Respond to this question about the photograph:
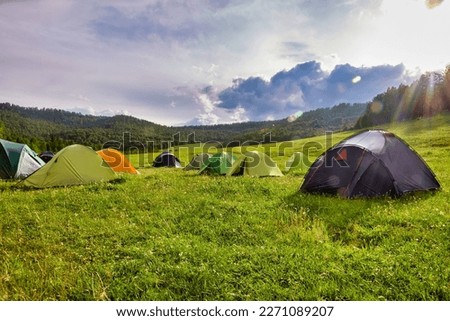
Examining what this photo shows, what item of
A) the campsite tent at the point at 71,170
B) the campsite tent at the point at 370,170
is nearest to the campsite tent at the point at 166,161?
the campsite tent at the point at 71,170

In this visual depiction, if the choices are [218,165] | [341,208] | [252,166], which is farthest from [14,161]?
[341,208]

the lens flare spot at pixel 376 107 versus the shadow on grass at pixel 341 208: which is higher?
the lens flare spot at pixel 376 107

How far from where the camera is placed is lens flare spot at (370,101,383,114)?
128 m

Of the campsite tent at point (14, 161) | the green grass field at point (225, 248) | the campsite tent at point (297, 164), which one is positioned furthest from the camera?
the campsite tent at point (297, 164)

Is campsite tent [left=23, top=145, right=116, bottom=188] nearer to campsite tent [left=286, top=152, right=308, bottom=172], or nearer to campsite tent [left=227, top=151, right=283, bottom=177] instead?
campsite tent [left=227, top=151, right=283, bottom=177]

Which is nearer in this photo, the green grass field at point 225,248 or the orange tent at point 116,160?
the green grass field at point 225,248

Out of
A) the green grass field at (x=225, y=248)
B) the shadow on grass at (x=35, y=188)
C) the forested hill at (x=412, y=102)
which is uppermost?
the forested hill at (x=412, y=102)

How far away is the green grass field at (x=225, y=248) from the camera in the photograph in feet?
18.0

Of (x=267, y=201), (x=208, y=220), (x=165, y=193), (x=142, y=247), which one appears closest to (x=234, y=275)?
(x=142, y=247)

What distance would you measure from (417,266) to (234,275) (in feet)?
11.8

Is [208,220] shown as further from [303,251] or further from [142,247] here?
[303,251]

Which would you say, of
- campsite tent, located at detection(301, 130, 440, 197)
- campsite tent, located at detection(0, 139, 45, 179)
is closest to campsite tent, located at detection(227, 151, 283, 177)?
campsite tent, located at detection(301, 130, 440, 197)

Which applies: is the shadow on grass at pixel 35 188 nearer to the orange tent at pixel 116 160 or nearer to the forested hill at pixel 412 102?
the orange tent at pixel 116 160

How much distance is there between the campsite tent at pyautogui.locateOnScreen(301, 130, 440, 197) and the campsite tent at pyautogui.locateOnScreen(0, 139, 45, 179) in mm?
18243
